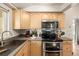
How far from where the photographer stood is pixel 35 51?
138 inches

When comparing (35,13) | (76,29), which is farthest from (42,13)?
(76,29)

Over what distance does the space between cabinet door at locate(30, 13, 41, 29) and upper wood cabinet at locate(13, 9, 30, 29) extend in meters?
0.12

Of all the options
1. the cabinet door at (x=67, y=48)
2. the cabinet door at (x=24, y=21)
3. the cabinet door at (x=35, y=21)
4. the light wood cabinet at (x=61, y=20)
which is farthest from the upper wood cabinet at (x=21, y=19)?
the cabinet door at (x=67, y=48)

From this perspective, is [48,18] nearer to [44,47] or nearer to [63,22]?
[63,22]

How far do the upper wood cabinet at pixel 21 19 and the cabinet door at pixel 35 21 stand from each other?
0.12 metres

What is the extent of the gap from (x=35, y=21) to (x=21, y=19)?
0.41 m

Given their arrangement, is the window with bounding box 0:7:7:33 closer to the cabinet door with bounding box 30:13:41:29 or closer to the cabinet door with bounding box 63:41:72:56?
the cabinet door with bounding box 30:13:41:29

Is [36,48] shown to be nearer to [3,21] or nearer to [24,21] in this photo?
[24,21]

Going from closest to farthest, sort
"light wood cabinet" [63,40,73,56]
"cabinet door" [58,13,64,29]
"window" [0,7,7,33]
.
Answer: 1. "window" [0,7,7,33]
2. "light wood cabinet" [63,40,73,56]
3. "cabinet door" [58,13,64,29]

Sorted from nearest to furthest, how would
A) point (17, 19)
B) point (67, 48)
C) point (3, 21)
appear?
point (3, 21), point (67, 48), point (17, 19)

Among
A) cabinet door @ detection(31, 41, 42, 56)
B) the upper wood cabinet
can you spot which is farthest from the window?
cabinet door @ detection(31, 41, 42, 56)

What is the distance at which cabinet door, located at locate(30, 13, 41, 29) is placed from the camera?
12.2 ft

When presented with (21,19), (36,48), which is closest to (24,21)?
(21,19)

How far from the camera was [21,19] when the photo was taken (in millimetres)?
3945
